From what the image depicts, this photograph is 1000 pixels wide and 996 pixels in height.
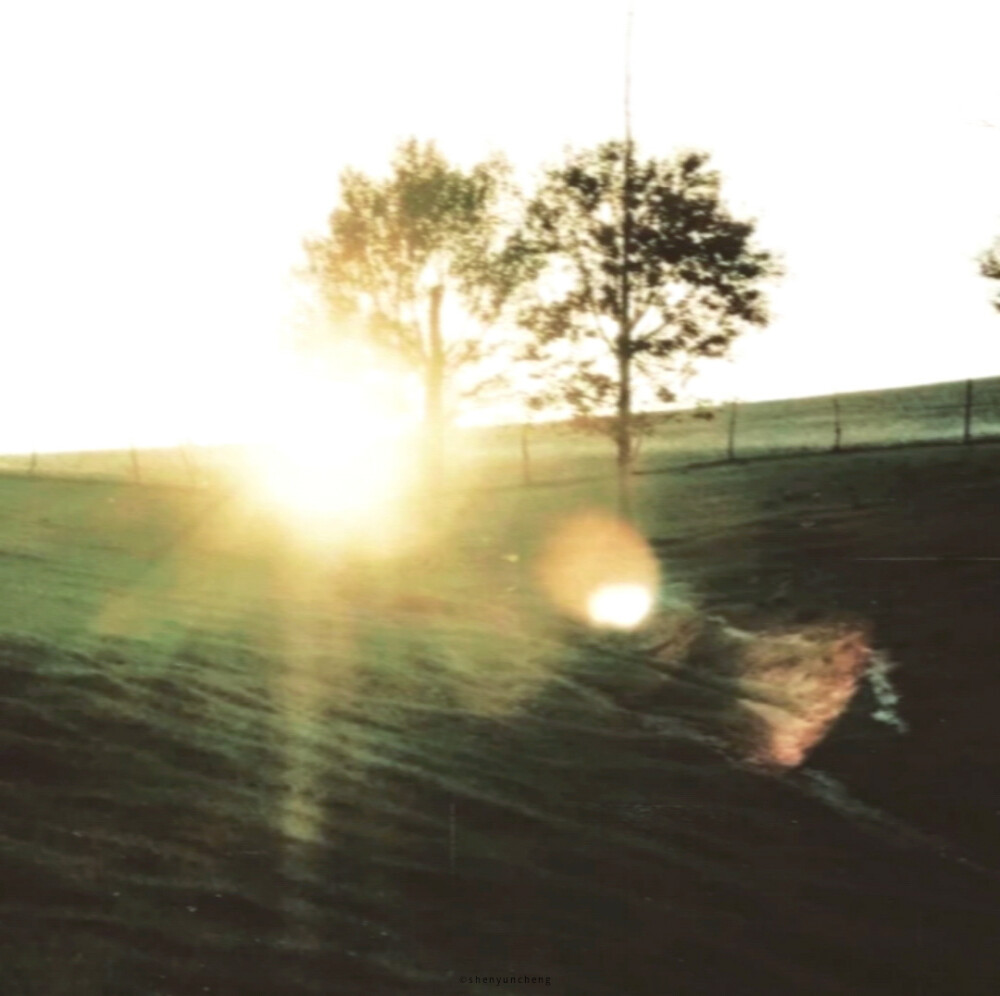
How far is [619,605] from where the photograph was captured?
27.6 meters

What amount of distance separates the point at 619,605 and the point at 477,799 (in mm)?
15993

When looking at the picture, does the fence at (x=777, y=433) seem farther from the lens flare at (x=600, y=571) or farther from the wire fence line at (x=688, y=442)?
the lens flare at (x=600, y=571)

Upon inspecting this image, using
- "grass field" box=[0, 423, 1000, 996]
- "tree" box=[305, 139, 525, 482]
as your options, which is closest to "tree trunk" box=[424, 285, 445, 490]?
"tree" box=[305, 139, 525, 482]

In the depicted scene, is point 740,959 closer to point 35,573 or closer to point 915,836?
point 915,836

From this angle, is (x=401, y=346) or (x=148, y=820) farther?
(x=401, y=346)

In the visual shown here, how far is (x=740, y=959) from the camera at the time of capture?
27.6ft

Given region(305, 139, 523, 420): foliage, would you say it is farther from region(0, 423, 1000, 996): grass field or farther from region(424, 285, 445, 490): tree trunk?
region(0, 423, 1000, 996): grass field

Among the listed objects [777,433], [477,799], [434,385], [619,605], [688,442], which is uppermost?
[434,385]

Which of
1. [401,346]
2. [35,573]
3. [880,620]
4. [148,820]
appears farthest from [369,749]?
[401,346]

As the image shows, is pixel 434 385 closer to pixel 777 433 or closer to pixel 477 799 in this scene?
pixel 777 433

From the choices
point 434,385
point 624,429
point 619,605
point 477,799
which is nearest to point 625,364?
point 624,429

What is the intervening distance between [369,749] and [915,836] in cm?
496

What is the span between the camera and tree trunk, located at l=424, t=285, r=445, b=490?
4978cm

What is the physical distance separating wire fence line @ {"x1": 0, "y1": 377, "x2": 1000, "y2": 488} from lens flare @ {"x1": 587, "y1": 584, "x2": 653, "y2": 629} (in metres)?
14.2
